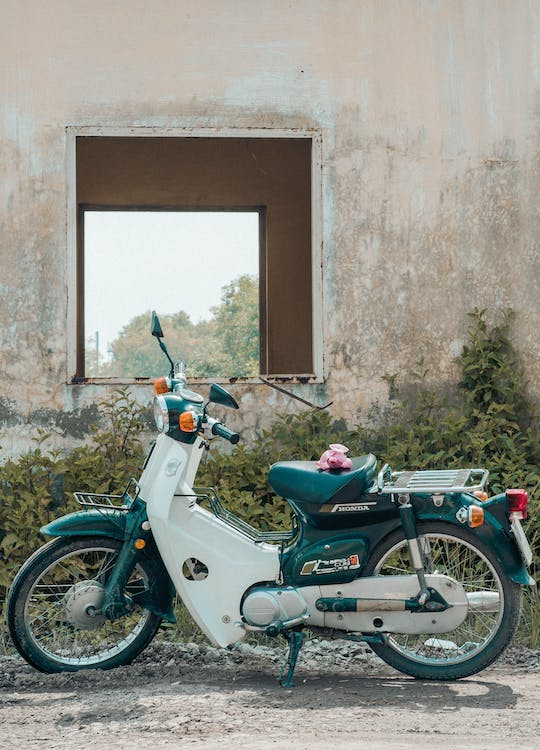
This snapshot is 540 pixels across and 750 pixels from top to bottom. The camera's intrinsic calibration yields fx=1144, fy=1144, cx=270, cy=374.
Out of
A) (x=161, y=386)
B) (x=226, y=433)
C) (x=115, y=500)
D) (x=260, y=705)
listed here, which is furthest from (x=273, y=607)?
(x=115, y=500)

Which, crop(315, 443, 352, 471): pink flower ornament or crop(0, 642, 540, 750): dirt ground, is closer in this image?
crop(0, 642, 540, 750): dirt ground

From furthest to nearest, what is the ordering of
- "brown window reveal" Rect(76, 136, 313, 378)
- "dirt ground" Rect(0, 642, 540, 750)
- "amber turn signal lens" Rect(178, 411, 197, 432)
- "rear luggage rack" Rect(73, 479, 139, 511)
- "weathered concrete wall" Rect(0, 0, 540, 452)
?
"brown window reveal" Rect(76, 136, 313, 378) → "weathered concrete wall" Rect(0, 0, 540, 452) → "rear luggage rack" Rect(73, 479, 139, 511) → "amber turn signal lens" Rect(178, 411, 197, 432) → "dirt ground" Rect(0, 642, 540, 750)

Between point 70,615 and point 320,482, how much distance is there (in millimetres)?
1202

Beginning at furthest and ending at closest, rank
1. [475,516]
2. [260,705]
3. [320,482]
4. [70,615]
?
[70,615] < [320,482] < [475,516] < [260,705]

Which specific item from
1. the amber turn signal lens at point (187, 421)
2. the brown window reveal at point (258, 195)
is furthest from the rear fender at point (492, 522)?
the brown window reveal at point (258, 195)

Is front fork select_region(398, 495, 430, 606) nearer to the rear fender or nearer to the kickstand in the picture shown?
the rear fender

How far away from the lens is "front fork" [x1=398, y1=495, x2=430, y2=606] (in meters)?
4.67

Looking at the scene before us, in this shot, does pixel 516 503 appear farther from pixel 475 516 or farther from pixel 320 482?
pixel 320 482

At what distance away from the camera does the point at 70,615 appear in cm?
483

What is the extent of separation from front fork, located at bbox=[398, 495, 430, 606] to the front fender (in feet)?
3.85

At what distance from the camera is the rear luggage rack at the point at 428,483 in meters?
4.66

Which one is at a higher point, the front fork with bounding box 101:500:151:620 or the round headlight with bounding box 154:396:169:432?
the round headlight with bounding box 154:396:169:432

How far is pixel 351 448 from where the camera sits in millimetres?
6645

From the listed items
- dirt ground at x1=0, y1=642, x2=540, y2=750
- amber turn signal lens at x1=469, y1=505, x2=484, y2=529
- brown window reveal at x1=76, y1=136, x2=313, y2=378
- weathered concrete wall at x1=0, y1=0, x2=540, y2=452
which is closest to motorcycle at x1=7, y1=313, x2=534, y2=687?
amber turn signal lens at x1=469, y1=505, x2=484, y2=529
